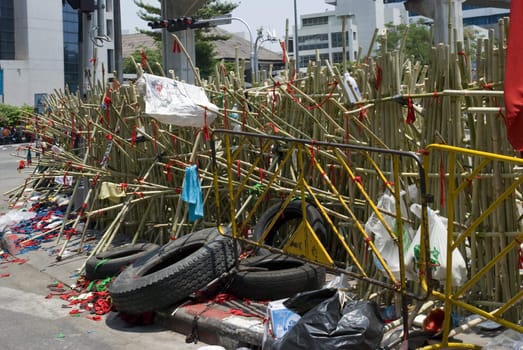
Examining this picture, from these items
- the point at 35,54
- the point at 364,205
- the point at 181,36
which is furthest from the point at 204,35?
the point at 364,205

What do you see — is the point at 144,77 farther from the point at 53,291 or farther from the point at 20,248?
the point at 20,248

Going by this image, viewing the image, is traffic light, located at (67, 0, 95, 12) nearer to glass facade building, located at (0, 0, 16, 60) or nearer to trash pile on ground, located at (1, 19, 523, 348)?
trash pile on ground, located at (1, 19, 523, 348)

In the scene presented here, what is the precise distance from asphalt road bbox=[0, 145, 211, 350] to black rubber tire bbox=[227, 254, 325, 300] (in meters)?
0.77

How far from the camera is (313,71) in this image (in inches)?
319

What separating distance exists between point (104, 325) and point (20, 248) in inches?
165

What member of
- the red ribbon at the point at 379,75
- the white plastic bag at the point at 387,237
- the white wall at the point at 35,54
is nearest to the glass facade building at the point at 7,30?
the white wall at the point at 35,54

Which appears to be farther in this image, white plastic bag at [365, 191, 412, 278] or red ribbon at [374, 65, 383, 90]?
red ribbon at [374, 65, 383, 90]

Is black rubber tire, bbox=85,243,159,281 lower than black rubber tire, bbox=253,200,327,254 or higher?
lower

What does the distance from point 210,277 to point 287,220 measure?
6.06 feet

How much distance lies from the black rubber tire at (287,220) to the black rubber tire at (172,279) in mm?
596

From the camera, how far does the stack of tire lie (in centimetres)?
A: 645

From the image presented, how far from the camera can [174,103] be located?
8.02 meters

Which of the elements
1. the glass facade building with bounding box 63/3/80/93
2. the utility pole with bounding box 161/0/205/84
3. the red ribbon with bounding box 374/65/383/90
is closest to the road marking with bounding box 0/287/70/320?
the red ribbon with bounding box 374/65/383/90

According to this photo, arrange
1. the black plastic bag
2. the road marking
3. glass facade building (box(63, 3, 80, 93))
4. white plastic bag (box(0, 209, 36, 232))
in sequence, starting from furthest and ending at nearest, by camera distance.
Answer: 1. glass facade building (box(63, 3, 80, 93))
2. white plastic bag (box(0, 209, 36, 232))
3. the road marking
4. the black plastic bag
